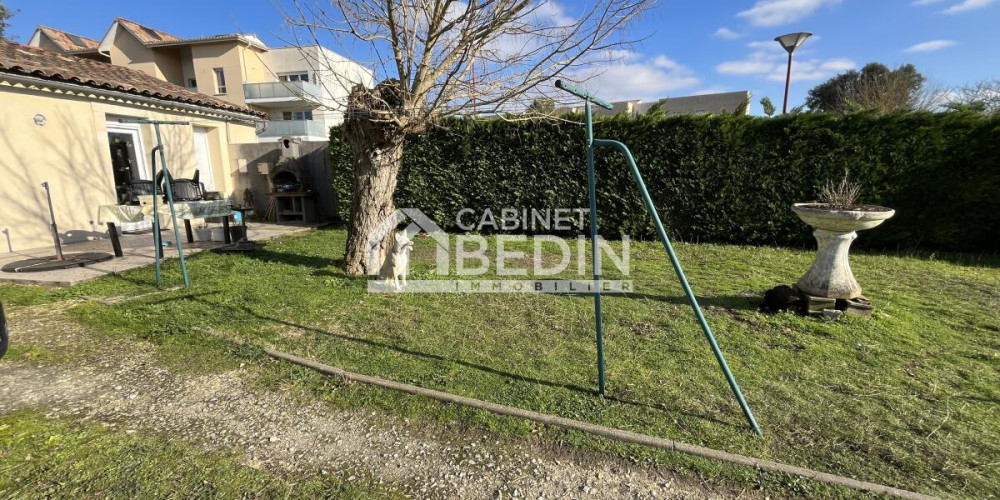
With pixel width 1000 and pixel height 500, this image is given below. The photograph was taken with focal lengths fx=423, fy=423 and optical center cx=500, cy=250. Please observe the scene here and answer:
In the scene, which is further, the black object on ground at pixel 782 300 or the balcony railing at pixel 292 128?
the balcony railing at pixel 292 128

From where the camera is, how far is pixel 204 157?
36.1ft

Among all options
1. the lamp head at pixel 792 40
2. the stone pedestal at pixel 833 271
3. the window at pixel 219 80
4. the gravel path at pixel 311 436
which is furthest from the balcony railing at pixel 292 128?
the stone pedestal at pixel 833 271

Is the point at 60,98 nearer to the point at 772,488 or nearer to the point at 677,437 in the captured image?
the point at 677,437

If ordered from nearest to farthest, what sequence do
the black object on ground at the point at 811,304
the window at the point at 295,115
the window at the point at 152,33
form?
the black object on ground at the point at 811,304 → the window at the point at 152,33 → the window at the point at 295,115

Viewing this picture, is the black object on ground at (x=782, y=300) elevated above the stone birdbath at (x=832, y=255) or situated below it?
below

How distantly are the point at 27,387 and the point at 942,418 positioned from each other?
6.38 metres

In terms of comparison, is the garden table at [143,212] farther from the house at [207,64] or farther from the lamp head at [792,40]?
the house at [207,64]

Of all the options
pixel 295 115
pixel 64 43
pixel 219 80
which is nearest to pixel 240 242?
pixel 295 115

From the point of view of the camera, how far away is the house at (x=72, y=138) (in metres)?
6.89

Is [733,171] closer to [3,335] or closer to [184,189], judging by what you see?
[3,335]

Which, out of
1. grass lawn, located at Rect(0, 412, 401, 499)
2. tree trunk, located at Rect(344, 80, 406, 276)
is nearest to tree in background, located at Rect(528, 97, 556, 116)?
tree trunk, located at Rect(344, 80, 406, 276)

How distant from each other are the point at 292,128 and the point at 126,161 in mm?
17964

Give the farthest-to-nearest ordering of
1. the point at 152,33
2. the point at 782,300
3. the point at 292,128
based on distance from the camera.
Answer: the point at 152,33
the point at 292,128
the point at 782,300

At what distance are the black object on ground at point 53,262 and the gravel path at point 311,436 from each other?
3.25 meters
